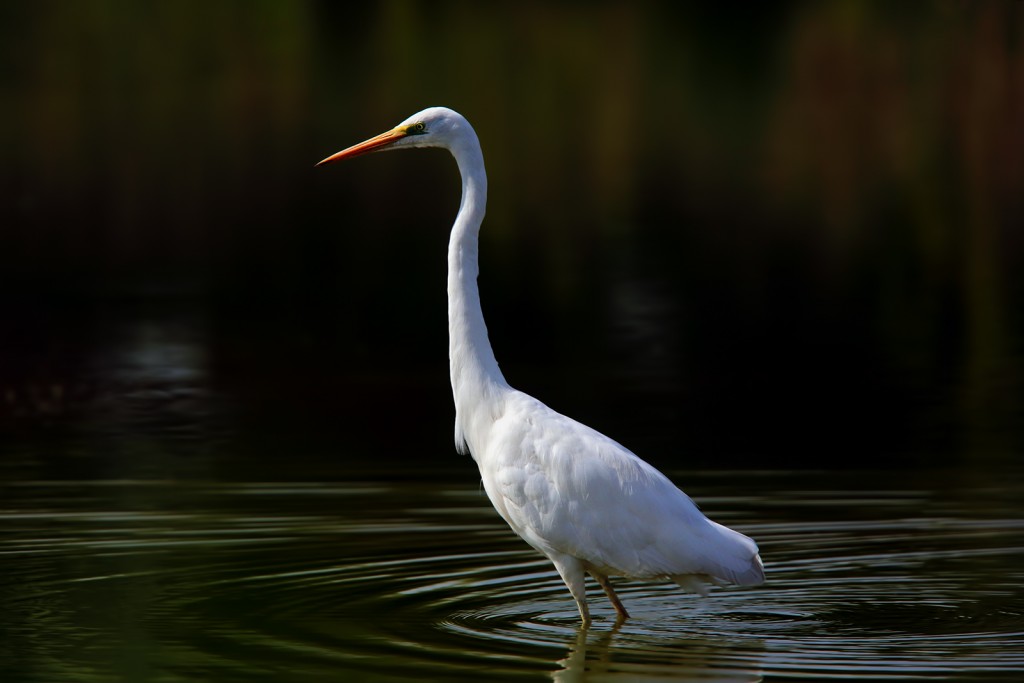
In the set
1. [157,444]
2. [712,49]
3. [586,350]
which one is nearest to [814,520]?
[157,444]

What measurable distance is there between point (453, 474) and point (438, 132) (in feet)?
12.4

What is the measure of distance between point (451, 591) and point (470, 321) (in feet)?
4.15

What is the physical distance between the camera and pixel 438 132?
7957 millimetres

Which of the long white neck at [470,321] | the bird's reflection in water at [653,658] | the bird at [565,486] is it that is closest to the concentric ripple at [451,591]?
the bird's reflection in water at [653,658]

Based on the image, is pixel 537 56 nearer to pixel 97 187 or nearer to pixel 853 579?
pixel 97 187

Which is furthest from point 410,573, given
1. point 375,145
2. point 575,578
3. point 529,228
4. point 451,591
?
point 529,228

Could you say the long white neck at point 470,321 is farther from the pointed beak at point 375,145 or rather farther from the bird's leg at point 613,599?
the bird's leg at point 613,599

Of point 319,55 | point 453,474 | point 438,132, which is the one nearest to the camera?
point 438,132

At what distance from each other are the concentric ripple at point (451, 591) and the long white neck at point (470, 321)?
0.86 meters

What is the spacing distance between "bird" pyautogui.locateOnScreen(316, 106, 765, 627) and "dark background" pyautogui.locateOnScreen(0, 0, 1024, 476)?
3.76 metres

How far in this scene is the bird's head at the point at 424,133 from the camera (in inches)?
312

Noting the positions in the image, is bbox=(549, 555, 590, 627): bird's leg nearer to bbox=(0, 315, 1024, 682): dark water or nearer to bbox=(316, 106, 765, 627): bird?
bbox=(316, 106, 765, 627): bird

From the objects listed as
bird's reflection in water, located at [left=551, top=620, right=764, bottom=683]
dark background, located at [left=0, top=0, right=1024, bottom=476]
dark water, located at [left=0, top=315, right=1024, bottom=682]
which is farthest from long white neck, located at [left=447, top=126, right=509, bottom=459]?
dark background, located at [left=0, top=0, right=1024, bottom=476]

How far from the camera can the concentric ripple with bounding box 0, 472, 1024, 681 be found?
274 inches
